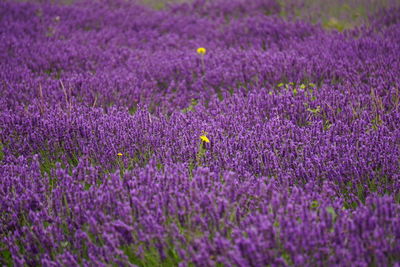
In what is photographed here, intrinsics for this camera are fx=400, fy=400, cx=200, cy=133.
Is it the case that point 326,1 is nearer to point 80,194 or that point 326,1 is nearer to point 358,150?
point 358,150

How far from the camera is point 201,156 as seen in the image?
2.68 meters

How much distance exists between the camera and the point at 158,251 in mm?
1854

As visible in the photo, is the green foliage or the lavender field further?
the green foliage

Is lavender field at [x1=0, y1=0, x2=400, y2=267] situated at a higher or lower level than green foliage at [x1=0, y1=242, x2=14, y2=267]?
higher

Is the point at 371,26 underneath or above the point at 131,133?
above

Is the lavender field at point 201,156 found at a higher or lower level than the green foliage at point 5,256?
higher

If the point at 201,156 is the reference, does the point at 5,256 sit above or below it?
below

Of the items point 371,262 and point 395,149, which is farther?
point 395,149

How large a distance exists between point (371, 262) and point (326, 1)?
7.73 m

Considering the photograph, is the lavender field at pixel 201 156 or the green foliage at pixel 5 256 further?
the green foliage at pixel 5 256

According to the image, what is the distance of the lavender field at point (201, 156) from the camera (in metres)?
1.80

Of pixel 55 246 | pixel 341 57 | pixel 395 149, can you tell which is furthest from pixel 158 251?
pixel 341 57

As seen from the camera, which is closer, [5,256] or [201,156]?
[5,256]

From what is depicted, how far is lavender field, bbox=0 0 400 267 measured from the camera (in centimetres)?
180
